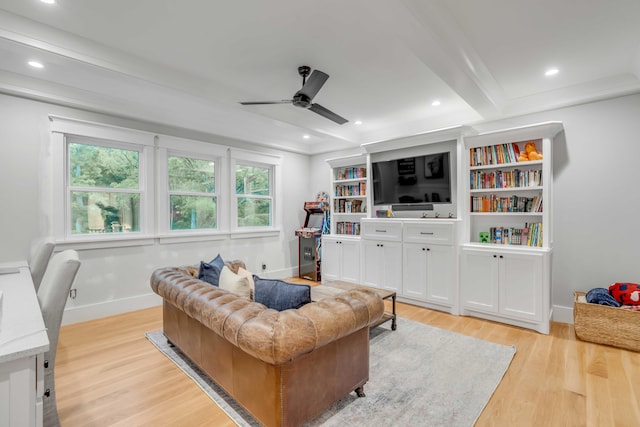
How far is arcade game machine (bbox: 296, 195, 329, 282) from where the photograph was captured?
18.0ft

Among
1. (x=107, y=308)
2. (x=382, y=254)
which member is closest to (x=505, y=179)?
(x=382, y=254)

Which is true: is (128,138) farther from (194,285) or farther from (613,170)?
(613,170)

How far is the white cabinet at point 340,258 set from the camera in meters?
4.80

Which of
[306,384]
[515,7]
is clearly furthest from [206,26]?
[306,384]

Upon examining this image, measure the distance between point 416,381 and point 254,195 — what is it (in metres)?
3.93

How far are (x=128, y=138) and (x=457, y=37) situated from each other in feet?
12.4

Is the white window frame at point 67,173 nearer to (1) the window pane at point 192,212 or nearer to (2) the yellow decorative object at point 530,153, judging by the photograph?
(1) the window pane at point 192,212

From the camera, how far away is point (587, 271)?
3293mm

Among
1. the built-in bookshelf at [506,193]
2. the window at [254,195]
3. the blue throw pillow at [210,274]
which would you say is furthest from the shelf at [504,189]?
the window at [254,195]

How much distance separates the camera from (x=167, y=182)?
4.16 metres

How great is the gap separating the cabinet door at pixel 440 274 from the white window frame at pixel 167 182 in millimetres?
3090

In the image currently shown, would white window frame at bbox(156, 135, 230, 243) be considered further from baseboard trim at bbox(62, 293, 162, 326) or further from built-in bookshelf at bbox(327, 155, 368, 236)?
built-in bookshelf at bbox(327, 155, 368, 236)

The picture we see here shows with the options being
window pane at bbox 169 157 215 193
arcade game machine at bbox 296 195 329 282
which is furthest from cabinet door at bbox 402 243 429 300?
window pane at bbox 169 157 215 193

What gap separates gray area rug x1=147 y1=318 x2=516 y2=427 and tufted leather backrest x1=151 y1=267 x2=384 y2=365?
21.5 inches
